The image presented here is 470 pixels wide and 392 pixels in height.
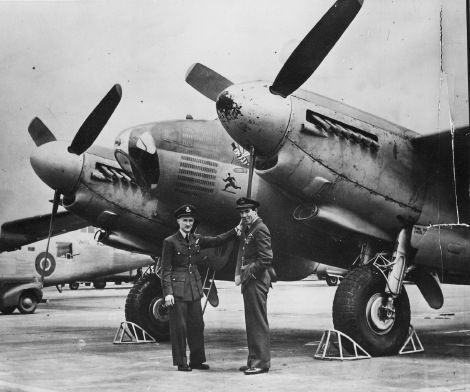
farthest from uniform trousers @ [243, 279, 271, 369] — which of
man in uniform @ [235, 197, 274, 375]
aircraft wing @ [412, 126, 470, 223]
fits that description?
aircraft wing @ [412, 126, 470, 223]

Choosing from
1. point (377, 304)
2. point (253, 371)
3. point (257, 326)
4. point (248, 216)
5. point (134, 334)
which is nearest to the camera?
point (253, 371)

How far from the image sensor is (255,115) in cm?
717

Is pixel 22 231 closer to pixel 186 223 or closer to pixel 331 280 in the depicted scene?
pixel 186 223

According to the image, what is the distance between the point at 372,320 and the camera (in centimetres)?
775

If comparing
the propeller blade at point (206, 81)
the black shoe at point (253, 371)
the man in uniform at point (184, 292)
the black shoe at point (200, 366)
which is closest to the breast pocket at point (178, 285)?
the man in uniform at point (184, 292)

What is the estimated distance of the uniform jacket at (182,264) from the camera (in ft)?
23.1

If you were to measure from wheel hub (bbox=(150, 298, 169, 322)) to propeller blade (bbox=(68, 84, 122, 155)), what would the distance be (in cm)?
276

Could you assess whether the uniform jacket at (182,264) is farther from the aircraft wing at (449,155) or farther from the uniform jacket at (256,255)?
the aircraft wing at (449,155)

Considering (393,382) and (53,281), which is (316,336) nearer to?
(393,382)

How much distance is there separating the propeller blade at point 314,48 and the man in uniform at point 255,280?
1.50m

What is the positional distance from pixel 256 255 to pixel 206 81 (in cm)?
383

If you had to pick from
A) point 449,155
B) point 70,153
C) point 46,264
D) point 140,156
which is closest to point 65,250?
point 46,264

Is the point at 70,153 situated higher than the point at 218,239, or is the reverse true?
the point at 70,153

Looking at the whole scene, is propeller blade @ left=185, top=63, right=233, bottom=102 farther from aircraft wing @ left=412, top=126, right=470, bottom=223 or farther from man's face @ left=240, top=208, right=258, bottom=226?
man's face @ left=240, top=208, right=258, bottom=226
